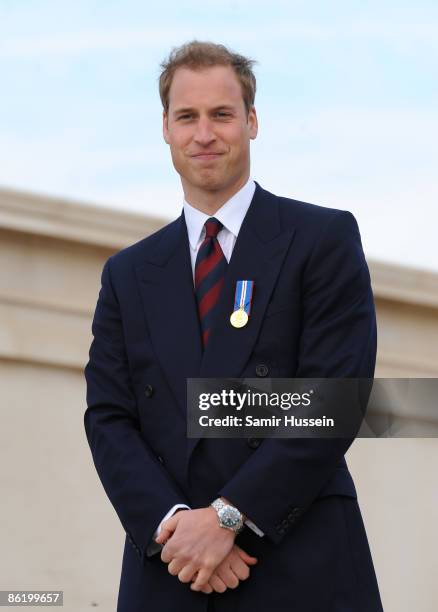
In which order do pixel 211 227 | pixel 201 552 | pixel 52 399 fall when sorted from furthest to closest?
pixel 52 399, pixel 211 227, pixel 201 552

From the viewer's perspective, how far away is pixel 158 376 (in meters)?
3.29

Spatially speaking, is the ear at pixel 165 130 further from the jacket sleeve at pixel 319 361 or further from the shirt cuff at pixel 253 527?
the shirt cuff at pixel 253 527

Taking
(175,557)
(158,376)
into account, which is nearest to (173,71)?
(158,376)

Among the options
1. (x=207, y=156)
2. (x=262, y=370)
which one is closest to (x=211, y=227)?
(x=207, y=156)

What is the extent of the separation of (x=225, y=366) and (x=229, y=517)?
387 millimetres

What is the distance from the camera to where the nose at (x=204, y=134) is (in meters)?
3.26

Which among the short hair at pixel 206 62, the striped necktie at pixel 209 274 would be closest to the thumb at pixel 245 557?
the striped necktie at pixel 209 274

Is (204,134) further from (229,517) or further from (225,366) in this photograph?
(229,517)

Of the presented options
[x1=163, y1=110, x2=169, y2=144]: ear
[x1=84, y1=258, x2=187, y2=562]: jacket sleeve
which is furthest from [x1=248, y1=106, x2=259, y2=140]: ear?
[x1=84, y1=258, x2=187, y2=562]: jacket sleeve

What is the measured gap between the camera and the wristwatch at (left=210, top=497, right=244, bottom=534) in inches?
120

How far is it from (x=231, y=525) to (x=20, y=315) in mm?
2927

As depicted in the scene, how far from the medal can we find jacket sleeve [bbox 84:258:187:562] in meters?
0.36

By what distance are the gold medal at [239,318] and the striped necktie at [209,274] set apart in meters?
0.07

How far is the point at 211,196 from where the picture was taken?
133 inches
